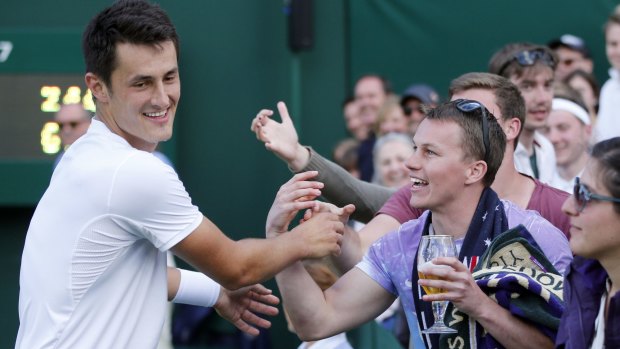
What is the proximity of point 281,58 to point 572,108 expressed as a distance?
131 inches

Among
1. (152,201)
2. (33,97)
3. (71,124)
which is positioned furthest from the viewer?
(33,97)

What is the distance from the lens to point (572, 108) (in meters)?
6.75

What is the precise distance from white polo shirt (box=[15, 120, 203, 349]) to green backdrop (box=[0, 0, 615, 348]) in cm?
573

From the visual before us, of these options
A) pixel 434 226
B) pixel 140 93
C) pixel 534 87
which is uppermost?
pixel 140 93

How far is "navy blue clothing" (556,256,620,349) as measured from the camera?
133 inches

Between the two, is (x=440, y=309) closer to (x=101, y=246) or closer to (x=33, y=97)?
(x=101, y=246)

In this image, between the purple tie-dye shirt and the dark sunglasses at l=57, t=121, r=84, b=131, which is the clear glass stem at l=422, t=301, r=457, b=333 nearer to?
the purple tie-dye shirt

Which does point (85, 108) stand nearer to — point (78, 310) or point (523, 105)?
point (523, 105)

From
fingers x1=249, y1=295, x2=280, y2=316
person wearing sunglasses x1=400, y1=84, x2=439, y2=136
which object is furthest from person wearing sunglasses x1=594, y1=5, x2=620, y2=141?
fingers x1=249, y1=295, x2=280, y2=316

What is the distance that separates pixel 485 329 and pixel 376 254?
1.91 ft

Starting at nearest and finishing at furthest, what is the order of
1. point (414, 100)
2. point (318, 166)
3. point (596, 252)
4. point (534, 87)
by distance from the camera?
point (596, 252)
point (318, 166)
point (534, 87)
point (414, 100)

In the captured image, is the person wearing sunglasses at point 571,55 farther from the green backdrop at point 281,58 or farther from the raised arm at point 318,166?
the raised arm at point 318,166

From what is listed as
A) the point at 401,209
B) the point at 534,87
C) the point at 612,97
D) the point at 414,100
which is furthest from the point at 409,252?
the point at 414,100

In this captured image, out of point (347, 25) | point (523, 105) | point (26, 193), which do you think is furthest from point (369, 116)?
point (523, 105)
